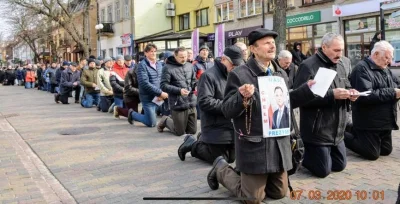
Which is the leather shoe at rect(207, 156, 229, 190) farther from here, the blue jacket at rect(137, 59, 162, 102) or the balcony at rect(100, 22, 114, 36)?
the balcony at rect(100, 22, 114, 36)

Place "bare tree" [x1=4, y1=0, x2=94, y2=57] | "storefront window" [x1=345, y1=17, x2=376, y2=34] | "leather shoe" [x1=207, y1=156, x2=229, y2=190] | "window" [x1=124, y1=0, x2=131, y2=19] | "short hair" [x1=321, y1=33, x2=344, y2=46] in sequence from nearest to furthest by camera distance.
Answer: "leather shoe" [x1=207, y1=156, x2=229, y2=190]
"short hair" [x1=321, y1=33, x2=344, y2=46]
"storefront window" [x1=345, y1=17, x2=376, y2=34]
"bare tree" [x1=4, y1=0, x2=94, y2=57]
"window" [x1=124, y1=0, x2=131, y2=19]

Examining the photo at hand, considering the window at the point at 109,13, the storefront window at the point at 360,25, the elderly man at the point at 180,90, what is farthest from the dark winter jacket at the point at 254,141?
the window at the point at 109,13

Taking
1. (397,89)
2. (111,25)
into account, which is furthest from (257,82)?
(111,25)

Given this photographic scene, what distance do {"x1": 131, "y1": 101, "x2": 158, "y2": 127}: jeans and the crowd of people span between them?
0.07 feet

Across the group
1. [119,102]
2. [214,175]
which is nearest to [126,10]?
[119,102]

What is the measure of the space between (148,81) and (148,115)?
0.84m

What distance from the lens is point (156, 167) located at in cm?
634

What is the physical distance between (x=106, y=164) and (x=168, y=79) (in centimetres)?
231

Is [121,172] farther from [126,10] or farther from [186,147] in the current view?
[126,10]

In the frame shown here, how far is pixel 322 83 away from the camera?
4.61 m

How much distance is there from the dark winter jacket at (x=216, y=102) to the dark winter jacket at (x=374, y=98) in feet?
5.94

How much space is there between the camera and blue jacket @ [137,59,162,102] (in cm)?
915

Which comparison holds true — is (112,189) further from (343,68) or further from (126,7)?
(126,7)

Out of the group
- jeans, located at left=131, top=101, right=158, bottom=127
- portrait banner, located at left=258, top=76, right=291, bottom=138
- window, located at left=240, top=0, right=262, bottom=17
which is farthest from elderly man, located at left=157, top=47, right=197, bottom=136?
window, located at left=240, top=0, right=262, bottom=17
